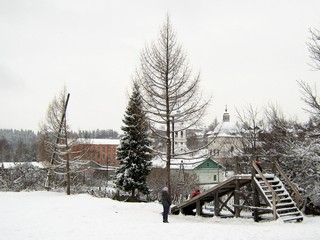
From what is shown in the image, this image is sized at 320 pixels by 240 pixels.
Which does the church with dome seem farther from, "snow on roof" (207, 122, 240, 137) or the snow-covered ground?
the snow-covered ground

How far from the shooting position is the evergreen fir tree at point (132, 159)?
96.7 feet

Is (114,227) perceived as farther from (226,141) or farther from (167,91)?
(226,141)

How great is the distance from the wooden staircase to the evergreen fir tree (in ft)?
52.1

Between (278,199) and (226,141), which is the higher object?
(226,141)

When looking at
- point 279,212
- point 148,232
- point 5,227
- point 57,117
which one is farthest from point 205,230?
point 57,117

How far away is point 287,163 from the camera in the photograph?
639 inches

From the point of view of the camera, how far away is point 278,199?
12672 mm

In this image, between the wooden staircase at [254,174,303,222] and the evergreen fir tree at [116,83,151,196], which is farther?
the evergreen fir tree at [116,83,151,196]

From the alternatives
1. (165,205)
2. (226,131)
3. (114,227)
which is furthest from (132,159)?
(114,227)

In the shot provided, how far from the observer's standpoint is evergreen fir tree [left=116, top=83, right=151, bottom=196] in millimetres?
29469

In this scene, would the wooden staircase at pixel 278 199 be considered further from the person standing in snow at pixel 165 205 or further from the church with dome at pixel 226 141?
the person standing in snow at pixel 165 205

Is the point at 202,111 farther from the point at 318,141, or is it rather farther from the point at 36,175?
the point at 36,175

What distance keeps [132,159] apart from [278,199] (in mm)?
18672

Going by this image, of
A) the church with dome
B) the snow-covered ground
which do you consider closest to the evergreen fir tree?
the church with dome
